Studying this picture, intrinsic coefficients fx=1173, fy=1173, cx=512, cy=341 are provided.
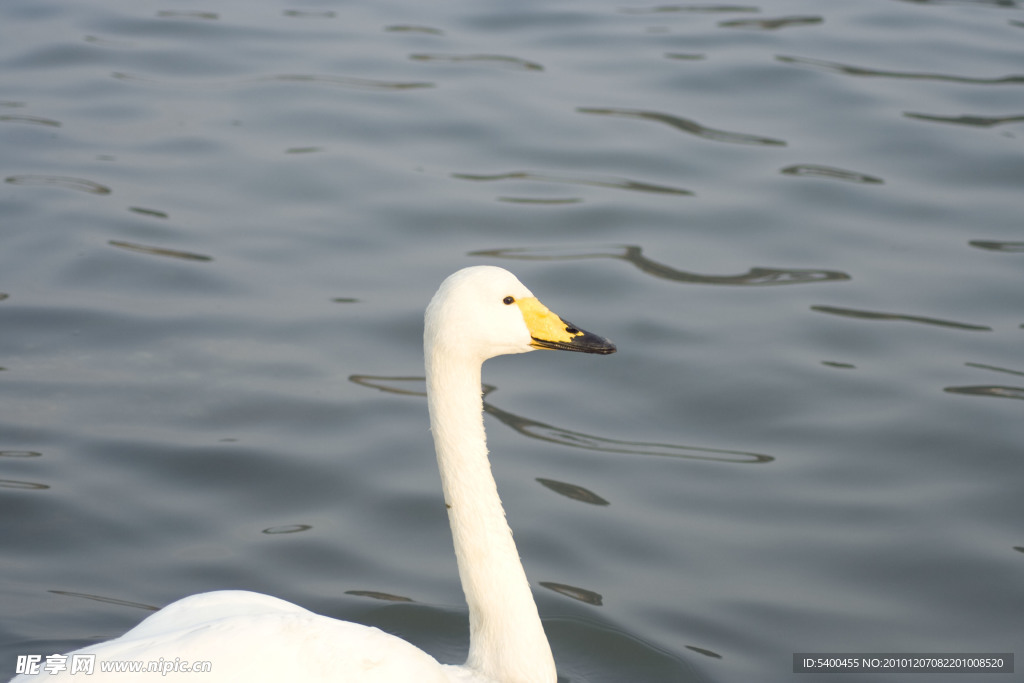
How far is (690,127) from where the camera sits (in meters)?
9.21

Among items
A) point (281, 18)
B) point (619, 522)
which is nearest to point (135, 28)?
point (281, 18)

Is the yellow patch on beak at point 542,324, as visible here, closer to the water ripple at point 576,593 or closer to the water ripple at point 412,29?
the water ripple at point 576,593

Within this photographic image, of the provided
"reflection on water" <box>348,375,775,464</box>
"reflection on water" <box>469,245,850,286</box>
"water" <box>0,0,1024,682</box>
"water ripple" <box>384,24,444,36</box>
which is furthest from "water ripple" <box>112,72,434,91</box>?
"reflection on water" <box>348,375,775,464</box>

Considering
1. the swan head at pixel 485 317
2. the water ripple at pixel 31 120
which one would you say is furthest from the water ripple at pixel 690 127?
the swan head at pixel 485 317

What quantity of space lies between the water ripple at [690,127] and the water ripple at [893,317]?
2306 mm

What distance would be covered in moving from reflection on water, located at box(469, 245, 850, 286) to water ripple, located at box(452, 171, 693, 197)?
2.78 ft

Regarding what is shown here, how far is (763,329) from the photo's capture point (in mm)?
6832

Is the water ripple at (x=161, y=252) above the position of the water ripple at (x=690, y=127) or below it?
below

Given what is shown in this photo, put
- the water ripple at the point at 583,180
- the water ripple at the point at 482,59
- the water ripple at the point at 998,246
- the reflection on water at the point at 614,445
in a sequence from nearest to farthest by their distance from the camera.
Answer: the reflection on water at the point at 614,445
the water ripple at the point at 998,246
the water ripple at the point at 583,180
the water ripple at the point at 482,59

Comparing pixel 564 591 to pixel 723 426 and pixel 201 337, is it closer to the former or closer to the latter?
pixel 723 426

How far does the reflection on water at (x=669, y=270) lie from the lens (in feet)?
23.9

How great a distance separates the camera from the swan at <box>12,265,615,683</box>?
11.4ft

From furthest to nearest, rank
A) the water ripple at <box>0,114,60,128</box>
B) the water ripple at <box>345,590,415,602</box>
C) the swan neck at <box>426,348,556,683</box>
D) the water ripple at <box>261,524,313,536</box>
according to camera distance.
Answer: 1. the water ripple at <box>0,114,60,128</box>
2. the water ripple at <box>261,524,313,536</box>
3. the water ripple at <box>345,590,415,602</box>
4. the swan neck at <box>426,348,556,683</box>

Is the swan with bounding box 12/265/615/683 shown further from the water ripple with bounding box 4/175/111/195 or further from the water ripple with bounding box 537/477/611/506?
the water ripple with bounding box 4/175/111/195
